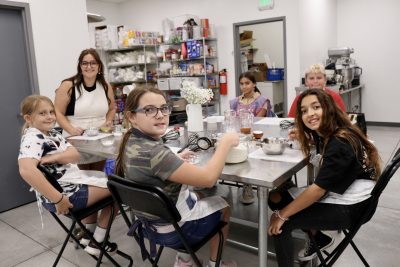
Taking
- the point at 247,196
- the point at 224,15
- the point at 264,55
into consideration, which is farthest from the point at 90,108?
the point at 264,55

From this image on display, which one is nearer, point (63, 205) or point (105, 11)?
point (63, 205)

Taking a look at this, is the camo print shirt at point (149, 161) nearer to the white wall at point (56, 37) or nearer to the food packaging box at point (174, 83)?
the white wall at point (56, 37)

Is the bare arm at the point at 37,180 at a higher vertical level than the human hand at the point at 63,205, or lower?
higher

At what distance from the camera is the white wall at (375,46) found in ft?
20.4

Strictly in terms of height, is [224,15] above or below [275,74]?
above

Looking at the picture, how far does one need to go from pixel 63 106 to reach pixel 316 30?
480 cm

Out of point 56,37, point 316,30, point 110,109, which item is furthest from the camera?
point 316,30

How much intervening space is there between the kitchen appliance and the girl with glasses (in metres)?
4.70

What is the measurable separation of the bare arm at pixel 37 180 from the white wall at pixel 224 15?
4.69 metres

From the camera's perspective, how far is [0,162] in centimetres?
337

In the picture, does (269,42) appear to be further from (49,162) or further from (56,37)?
(49,162)

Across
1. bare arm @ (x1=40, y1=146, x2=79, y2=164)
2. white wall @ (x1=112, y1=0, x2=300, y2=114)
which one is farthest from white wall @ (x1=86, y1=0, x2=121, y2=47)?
bare arm @ (x1=40, y1=146, x2=79, y2=164)

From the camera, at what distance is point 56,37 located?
3.73 m

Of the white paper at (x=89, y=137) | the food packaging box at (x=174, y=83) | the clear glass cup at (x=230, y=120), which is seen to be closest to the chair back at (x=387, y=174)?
the clear glass cup at (x=230, y=120)
